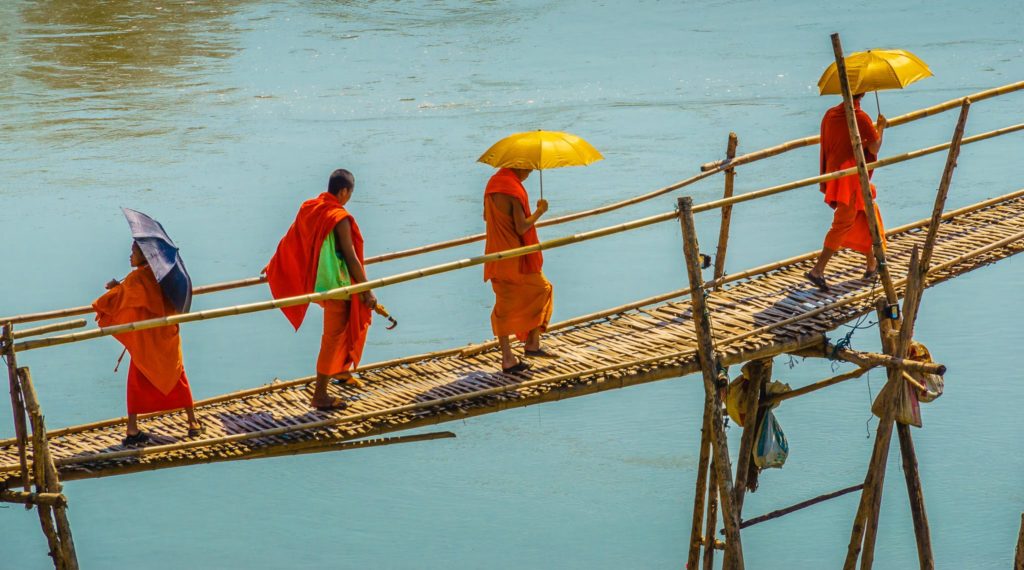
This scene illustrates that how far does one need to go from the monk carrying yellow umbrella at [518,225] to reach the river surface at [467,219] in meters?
4.37

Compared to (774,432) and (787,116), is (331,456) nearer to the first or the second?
(774,432)

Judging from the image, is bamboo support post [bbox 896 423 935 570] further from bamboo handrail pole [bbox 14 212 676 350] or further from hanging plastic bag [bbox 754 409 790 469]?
bamboo handrail pole [bbox 14 212 676 350]

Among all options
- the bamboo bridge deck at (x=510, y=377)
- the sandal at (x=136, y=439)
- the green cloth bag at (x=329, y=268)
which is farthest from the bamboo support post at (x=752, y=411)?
the sandal at (x=136, y=439)

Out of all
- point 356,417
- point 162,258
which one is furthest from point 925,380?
point 162,258

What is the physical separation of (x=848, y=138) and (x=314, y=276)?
2671 mm

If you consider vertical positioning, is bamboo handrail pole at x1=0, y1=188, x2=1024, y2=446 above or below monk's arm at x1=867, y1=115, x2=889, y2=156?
below

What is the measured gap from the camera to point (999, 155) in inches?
671

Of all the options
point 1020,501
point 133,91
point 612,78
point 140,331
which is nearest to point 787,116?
point 612,78

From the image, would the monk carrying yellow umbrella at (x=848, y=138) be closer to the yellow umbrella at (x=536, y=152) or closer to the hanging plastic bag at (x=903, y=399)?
the hanging plastic bag at (x=903, y=399)

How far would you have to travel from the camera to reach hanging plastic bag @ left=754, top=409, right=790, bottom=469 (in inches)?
274

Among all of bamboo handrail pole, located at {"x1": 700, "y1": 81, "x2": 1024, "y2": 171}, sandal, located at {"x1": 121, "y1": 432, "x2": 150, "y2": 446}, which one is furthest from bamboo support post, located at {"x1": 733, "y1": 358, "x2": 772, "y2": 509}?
sandal, located at {"x1": 121, "y1": 432, "x2": 150, "y2": 446}

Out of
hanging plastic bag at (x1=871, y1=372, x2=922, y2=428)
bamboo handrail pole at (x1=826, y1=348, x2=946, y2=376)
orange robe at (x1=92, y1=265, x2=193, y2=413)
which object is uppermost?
orange robe at (x1=92, y1=265, x2=193, y2=413)

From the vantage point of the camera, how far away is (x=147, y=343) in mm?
5539

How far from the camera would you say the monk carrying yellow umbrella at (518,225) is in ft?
18.7
